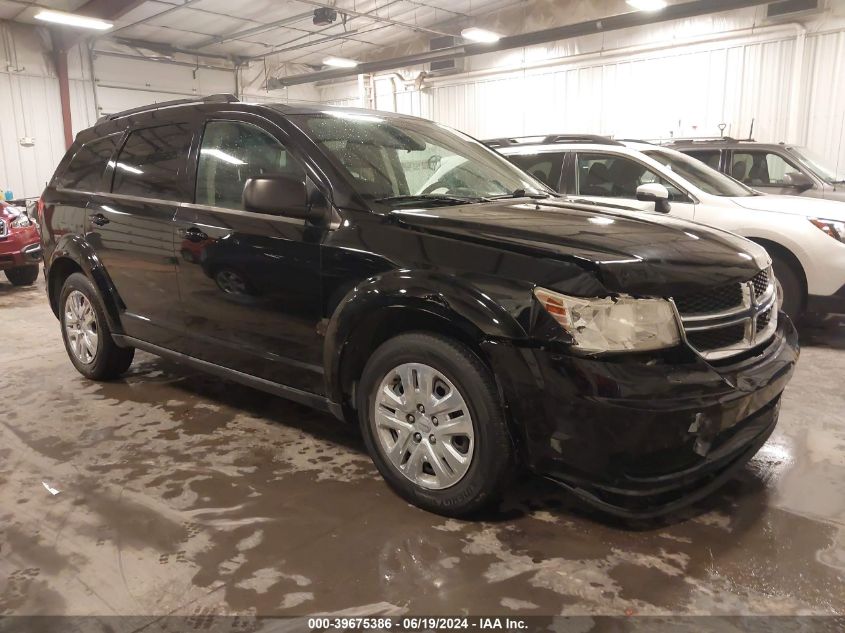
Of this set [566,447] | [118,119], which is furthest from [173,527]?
[118,119]

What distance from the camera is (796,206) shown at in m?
5.08

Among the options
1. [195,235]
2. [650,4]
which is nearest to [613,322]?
[195,235]

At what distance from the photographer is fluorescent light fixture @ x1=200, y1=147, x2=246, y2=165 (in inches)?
123

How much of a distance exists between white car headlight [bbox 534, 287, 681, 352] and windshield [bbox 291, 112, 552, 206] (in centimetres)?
96

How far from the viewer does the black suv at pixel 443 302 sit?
205 centimetres

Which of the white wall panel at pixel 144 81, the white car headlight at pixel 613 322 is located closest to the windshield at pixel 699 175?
the white car headlight at pixel 613 322

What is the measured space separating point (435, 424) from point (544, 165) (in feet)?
13.6

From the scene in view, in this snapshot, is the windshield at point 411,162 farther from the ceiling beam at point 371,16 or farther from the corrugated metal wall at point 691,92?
the ceiling beam at point 371,16

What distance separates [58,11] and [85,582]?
11.8 meters

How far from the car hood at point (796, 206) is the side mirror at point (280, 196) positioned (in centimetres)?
394

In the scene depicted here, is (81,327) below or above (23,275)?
above

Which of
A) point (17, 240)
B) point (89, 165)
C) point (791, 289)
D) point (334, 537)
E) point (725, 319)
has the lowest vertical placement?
point (334, 537)

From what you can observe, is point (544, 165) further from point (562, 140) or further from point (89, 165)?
point (89, 165)

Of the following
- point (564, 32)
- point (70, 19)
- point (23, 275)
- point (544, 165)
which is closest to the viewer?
point (544, 165)
